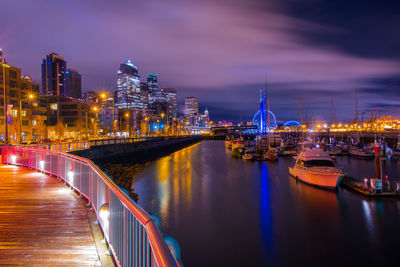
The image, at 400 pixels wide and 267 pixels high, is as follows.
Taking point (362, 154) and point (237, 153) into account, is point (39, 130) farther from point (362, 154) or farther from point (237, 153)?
point (362, 154)

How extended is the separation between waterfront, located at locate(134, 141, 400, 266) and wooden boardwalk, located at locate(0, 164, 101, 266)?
849 centimetres

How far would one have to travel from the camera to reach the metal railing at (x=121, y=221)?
9.14 feet

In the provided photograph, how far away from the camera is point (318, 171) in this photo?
92.3 feet

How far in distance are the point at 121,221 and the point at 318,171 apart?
2744 cm

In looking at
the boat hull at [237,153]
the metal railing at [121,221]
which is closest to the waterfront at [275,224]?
the metal railing at [121,221]

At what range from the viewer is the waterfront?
15.4 meters

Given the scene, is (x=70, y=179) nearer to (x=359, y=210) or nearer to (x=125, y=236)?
(x=125, y=236)

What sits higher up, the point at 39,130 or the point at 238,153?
the point at 39,130

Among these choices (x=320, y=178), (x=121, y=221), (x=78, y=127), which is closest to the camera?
(x=121, y=221)

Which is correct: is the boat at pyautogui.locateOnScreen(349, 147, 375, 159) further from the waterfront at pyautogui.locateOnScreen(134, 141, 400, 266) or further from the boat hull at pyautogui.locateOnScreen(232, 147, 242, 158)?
the waterfront at pyautogui.locateOnScreen(134, 141, 400, 266)

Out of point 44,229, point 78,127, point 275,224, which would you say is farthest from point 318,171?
point 78,127

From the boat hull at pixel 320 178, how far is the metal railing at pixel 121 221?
24522 mm

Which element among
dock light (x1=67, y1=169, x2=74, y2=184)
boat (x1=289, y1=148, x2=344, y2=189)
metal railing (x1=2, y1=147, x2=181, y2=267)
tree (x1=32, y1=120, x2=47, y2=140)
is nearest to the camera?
metal railing (x1=2, y1=147, x2=181, y2=267)

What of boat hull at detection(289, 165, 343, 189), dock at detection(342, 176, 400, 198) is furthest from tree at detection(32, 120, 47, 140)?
dock at detection(342, 176, 400, 198)
